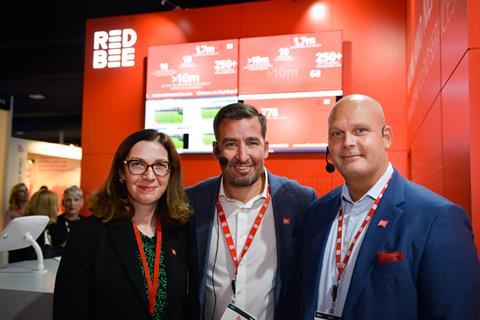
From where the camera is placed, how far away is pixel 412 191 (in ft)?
5.25

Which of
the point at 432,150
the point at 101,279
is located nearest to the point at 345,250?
the point at 101,279

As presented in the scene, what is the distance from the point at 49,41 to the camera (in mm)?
7730

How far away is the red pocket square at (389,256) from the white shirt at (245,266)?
71 centimetres

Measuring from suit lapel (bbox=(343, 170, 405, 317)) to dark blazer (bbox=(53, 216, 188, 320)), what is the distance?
2.57 feet

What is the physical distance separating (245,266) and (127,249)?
1.90ft

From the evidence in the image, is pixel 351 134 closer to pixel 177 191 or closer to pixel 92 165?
pixel 177 191

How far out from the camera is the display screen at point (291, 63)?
15.4ft

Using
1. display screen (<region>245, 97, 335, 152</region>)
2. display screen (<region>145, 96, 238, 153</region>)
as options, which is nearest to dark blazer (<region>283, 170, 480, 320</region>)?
display screen (<region>245, 97, 335, 152</region>)

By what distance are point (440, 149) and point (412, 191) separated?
0.70 m

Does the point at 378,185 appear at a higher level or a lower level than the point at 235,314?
higher

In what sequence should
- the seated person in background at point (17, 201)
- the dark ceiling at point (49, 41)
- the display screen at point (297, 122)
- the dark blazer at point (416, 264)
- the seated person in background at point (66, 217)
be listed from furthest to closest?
the dark ceiling at point (49, 41), the seated person in background at point (17, 201), the seated person in background at point (66, 217), the display screen at point (297, 122), the dark blazer at point (416, 264)

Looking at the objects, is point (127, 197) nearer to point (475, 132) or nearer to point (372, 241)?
point (372, 241)

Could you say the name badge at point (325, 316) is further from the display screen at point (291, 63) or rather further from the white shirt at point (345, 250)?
the display screen at point (291, 63)

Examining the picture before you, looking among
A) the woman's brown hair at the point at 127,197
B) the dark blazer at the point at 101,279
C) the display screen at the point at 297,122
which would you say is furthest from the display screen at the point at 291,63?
the dark blazer at the point at 101,279
